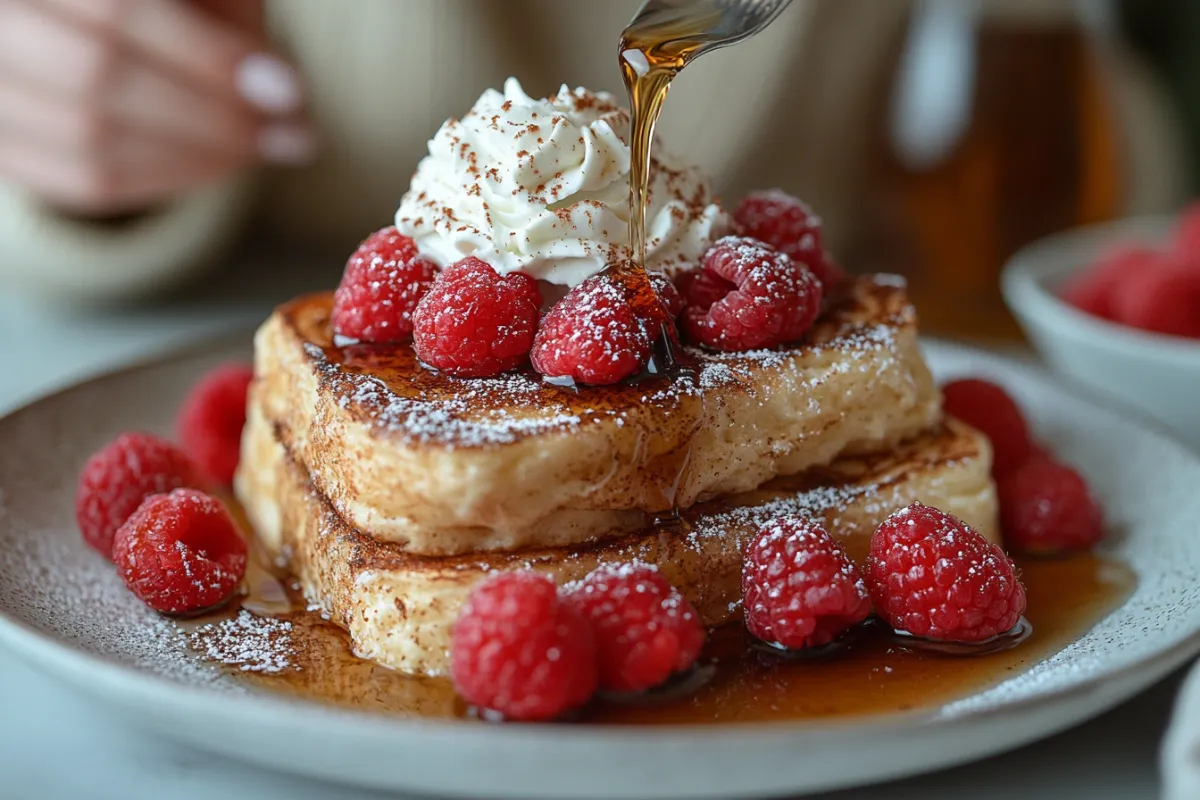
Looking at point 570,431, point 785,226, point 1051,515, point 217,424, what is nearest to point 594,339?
point 570,431

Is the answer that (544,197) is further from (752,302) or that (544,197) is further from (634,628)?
(634,628)

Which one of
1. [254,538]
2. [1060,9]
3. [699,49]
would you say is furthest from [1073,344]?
[254,538]

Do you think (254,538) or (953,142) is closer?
(254,538)

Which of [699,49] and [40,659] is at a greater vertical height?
[699,49]

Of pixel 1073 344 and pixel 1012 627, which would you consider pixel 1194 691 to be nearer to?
pixel 1012 627

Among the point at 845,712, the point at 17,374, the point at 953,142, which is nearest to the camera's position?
the point at 845,712

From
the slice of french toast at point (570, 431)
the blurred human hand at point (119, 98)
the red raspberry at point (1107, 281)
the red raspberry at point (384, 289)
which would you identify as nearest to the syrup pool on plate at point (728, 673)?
the slice of french toast at point (570, 431)

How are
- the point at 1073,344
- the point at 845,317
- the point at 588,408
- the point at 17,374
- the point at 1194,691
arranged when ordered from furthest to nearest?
the point at 17,374 → the point at 1073,344 → the point at 845,317 → the point at 588,408 → the point at 1194,691

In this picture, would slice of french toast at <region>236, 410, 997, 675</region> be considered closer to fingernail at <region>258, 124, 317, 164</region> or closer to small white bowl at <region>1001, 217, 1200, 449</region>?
small white bowl at <region>1001, 217, 1200, 449</region>
